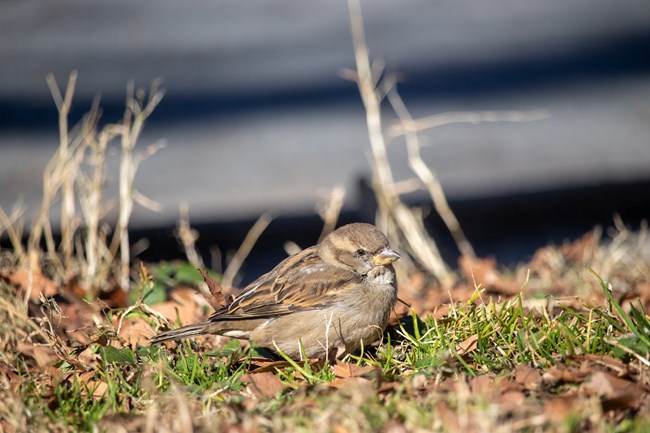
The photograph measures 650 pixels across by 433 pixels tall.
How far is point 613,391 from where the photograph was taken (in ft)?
10.7

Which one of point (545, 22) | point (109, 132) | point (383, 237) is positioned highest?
point (545, 22)

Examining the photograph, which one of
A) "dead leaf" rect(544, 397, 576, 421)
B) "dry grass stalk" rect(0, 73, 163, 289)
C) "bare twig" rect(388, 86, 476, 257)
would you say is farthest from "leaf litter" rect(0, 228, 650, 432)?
"bare twig" rect(388, 86, 476, 257)

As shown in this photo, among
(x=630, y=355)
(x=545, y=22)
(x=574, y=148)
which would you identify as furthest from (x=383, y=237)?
(x=545, y=22)

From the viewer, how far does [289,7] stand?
7.45 m

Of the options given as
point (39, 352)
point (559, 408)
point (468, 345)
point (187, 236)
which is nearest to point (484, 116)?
point (187, 236)

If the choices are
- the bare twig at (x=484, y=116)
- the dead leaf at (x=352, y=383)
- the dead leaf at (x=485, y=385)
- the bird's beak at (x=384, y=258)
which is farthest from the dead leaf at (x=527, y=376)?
the bare twig at (x=484, y=116)

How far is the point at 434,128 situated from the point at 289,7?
1.61 metres

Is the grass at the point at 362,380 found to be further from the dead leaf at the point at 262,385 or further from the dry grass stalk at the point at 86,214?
the dry grass stalk at the point at 86,214

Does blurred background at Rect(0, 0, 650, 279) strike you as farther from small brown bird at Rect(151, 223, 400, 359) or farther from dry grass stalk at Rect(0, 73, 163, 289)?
small brown bird at Rect(151, 223, 400, 359)

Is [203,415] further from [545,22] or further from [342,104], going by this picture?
[545,22]

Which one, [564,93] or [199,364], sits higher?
[564,93]

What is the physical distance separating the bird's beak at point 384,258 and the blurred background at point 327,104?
7.30 feet

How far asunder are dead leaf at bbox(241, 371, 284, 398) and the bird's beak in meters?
1.07

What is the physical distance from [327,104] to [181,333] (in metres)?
3.35
